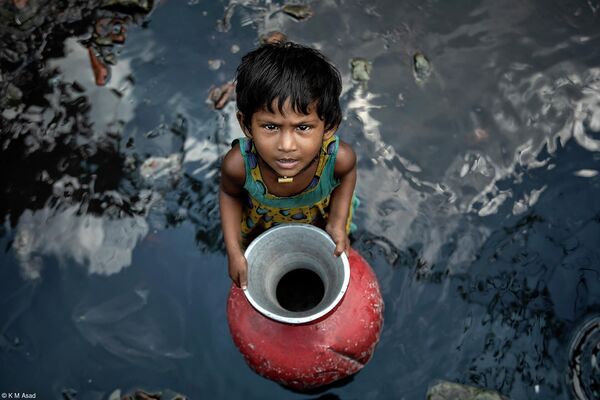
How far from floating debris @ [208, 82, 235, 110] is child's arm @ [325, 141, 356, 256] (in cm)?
116

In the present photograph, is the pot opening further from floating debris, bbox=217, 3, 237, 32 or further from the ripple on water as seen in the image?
floating debris, bbox=217, 3, 237, 32

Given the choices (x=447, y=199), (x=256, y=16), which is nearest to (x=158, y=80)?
(x=256, y=16)

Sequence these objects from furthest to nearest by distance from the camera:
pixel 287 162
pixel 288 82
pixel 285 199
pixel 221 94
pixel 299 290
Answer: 1. pixel 221 94
2. pixel 299 290
3. pixel 285 199
4. pixel 287 162
5. pixel 288 82

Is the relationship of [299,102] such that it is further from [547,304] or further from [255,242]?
[547,304]

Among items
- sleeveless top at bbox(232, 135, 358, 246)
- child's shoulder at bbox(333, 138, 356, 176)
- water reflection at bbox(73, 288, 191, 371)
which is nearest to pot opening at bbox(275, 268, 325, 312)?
sleeveless top at bbox(232, 135, 358, 246)

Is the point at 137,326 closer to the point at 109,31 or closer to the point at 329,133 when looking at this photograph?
the point at 329,133

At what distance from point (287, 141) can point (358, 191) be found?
4.23 ft

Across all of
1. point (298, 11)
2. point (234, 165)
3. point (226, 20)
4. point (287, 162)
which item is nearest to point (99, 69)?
point (226, 20)

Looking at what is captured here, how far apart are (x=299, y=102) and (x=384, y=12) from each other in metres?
1.97

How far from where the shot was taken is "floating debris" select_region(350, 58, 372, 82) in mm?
3381

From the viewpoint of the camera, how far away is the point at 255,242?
2.13 meters

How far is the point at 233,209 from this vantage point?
2.45 meters

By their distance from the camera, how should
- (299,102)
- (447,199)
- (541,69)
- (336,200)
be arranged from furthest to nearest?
(541,69) → (447,199) → (336,200) → (299,102)

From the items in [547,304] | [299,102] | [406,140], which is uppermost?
[299,102]
